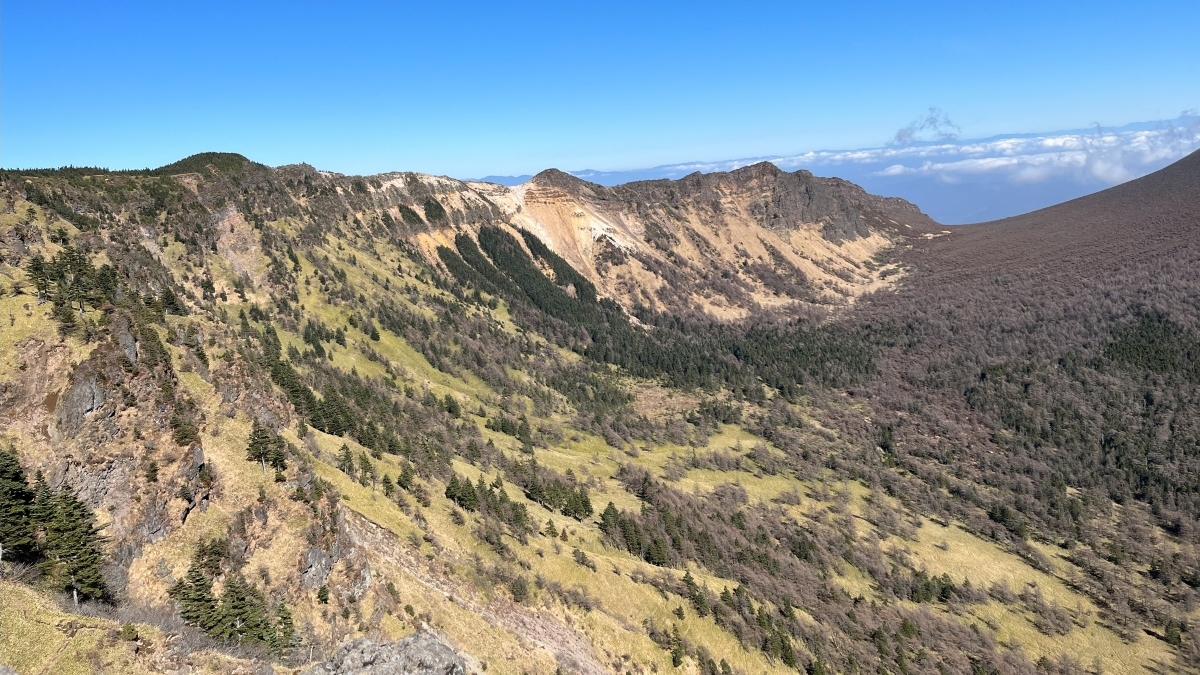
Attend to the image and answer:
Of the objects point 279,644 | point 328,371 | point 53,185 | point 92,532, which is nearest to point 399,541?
point 279,644

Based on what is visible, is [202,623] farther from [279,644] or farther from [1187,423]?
[1187,423]

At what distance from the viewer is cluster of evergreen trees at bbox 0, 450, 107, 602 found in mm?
25516

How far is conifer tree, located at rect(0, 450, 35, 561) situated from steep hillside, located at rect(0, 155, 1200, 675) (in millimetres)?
158

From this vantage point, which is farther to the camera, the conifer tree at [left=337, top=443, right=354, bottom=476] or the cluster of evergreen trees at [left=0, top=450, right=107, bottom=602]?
the conifer tree at [left=337, top=443, right=354, bottom=476]

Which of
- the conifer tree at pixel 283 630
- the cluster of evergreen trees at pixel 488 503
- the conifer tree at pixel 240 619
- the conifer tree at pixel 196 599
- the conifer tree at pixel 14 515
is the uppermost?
the conifer tree at pixel 14 515

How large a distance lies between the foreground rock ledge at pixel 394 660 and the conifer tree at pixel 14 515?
12933mm

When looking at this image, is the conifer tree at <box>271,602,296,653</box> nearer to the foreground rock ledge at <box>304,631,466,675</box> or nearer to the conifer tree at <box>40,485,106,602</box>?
the foreground rock ledge at <box>304,631,466,675</box>

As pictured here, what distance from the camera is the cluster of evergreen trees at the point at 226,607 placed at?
2820 cm

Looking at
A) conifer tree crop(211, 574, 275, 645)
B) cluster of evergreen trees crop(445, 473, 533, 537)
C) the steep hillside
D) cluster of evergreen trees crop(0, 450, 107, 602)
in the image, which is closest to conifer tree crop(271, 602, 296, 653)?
the steep hillside

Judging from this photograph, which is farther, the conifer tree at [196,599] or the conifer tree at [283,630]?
the conifer tree at [283,630]

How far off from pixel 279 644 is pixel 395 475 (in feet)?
86.5

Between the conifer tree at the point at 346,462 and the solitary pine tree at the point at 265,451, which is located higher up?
the solitary pine tree at the point at 265,451

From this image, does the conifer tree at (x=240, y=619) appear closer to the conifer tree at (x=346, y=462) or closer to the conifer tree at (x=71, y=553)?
the conifer tree at (x=71, y=553)

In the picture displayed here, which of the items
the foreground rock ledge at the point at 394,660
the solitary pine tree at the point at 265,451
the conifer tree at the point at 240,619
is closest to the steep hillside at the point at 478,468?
the conifer tree at the point at 240,619
